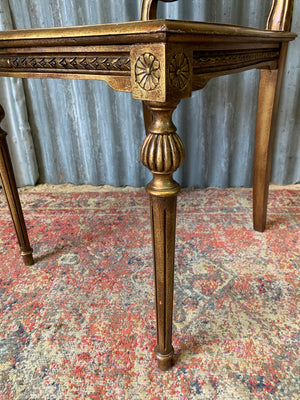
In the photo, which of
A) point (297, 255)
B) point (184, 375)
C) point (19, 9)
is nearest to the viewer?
point (184, 375)

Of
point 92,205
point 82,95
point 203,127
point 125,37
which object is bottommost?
point 92,205

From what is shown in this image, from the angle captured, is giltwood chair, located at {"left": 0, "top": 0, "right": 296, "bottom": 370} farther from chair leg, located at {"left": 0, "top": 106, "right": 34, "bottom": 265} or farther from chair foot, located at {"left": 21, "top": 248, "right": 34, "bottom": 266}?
chair foot, located at {"left": 21, "top": 248, "right": 34, "bottom": 266}

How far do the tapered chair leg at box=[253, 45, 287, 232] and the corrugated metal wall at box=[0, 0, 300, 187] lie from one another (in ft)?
1.39

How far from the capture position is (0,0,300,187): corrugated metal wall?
143 centimetres

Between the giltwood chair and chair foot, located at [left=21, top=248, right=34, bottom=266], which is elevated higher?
the giltwood chair

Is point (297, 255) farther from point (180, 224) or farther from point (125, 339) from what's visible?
point (125, 339)

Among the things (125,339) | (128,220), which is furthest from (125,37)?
(128,220)

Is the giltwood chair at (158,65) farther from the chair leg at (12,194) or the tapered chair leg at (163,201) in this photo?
the chair leg at (12,194)

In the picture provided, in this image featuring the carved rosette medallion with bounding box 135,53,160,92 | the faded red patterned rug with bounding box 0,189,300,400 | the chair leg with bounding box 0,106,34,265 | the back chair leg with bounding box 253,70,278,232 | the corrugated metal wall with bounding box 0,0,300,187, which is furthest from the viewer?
the corrugated metal wall with bounding box 0,0,300,187

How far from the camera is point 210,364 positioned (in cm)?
74

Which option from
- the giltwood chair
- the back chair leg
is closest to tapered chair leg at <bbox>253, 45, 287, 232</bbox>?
the back chair leg

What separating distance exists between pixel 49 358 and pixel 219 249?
0.65 metres

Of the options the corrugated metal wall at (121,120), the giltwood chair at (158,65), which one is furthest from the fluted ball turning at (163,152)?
the corrugated metal wall at (121,120)

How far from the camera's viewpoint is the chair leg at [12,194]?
976mm
